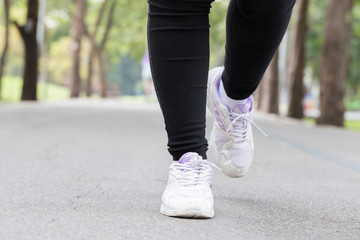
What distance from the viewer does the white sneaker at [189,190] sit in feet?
8.16

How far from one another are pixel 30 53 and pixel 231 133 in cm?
1926

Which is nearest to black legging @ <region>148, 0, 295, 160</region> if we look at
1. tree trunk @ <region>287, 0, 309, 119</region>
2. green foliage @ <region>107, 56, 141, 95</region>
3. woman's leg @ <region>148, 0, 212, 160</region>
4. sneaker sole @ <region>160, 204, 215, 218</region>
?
woman's leg @ <region>148, 0, 212, 160</region>

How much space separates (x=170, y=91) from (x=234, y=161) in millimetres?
499

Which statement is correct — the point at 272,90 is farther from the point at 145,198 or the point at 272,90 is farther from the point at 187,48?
the point at 187,48

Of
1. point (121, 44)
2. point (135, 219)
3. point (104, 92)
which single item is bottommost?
point (104, 92)

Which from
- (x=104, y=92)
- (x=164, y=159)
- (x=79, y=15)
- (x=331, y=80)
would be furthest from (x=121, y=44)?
(x=164, y=159)

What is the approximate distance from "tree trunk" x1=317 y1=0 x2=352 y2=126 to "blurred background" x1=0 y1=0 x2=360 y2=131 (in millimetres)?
21

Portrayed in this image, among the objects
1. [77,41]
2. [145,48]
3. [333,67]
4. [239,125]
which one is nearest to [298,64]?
[333,67]

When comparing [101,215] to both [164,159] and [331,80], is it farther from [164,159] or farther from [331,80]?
[331,80]

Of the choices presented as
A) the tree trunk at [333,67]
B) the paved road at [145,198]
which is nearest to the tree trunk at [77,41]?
the tree trunk at [333,67]

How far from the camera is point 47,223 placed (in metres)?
2.29

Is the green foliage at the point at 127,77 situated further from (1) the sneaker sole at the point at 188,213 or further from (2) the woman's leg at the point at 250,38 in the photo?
(1) the sneaker sole at the point at 188,213

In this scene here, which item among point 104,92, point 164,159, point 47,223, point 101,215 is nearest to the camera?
point 47,223

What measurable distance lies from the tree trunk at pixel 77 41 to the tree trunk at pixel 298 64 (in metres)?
19.9
